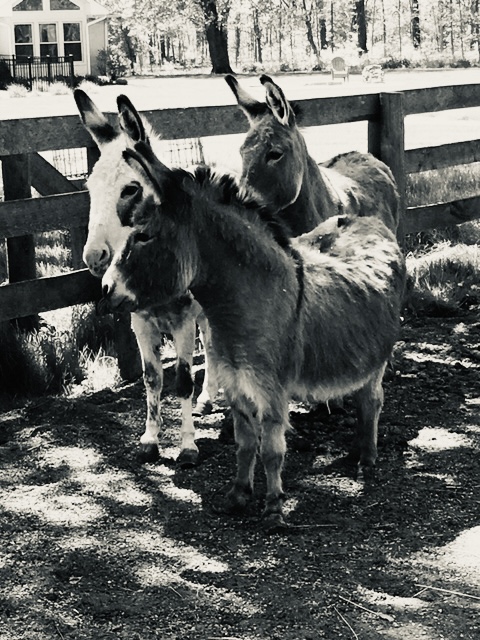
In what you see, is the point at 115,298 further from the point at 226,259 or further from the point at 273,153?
the point at 273,153

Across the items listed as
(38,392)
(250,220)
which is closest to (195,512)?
(250,220)

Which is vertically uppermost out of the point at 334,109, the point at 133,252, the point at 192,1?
the point at 192,1

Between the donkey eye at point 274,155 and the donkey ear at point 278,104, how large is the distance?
22 cm

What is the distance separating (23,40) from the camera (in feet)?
173

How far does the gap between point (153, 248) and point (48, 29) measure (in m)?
52.2

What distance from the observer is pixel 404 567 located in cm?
418

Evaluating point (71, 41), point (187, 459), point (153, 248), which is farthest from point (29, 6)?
point (153, 248)

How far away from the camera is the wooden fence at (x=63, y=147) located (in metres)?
6.14

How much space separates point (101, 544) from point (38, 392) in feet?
8.10

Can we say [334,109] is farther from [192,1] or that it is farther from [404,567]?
[192,1]

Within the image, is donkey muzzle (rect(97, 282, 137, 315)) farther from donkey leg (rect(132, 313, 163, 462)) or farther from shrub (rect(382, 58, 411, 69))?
shrub (rect(382, 58, 411, 69))

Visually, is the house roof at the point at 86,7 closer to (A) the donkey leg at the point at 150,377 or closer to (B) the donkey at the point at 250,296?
(A) the donkey leg at the point at 150,377

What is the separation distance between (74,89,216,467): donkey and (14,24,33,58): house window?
164ft

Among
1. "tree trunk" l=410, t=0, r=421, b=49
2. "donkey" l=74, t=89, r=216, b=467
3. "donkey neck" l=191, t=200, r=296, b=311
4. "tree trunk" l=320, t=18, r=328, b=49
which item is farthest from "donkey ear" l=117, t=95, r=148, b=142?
"tree trunk" l=320, t=18, r=328, b=49
